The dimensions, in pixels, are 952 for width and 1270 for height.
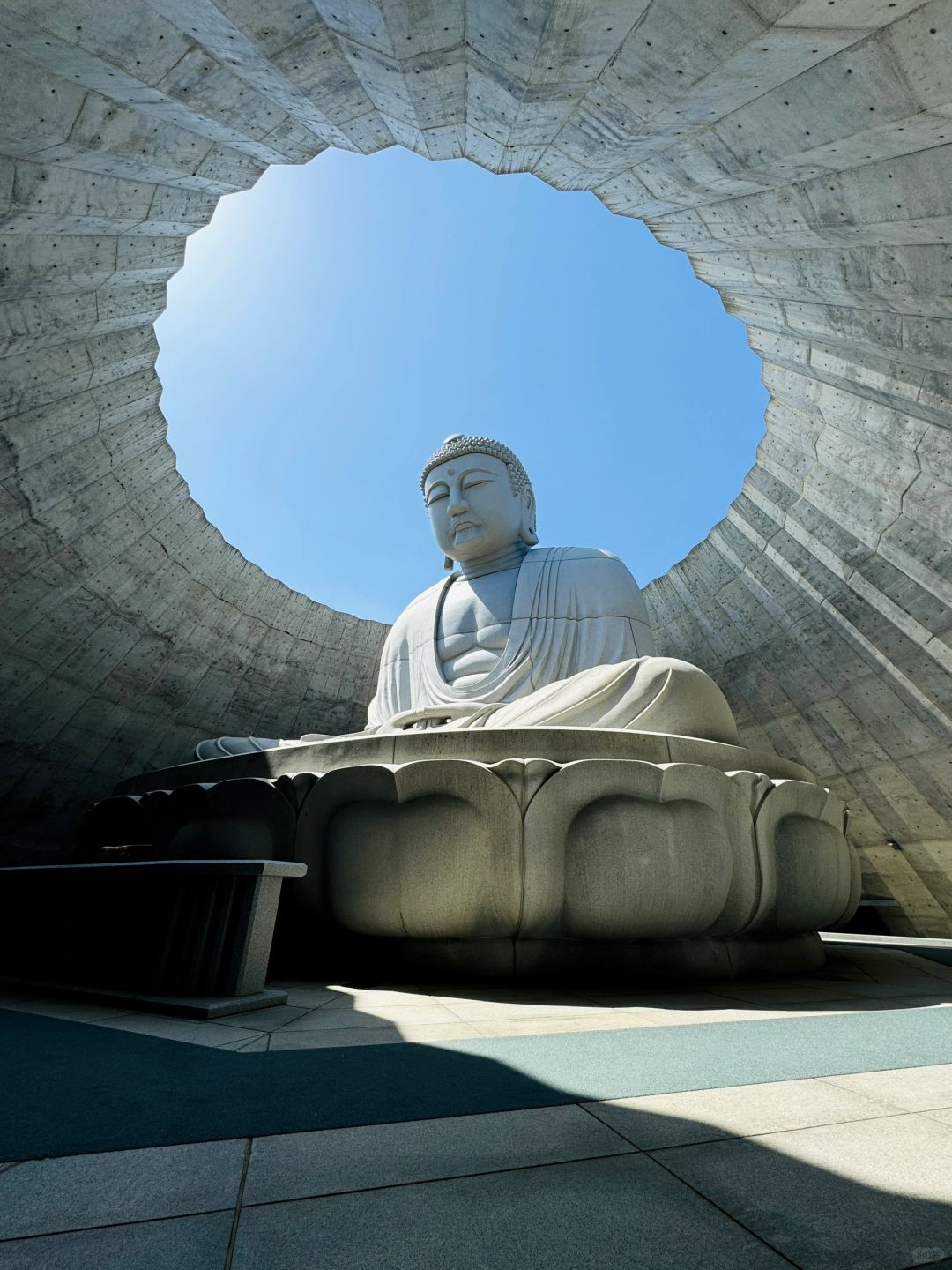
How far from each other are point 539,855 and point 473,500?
3.90 meters

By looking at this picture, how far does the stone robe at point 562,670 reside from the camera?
3.52 meters

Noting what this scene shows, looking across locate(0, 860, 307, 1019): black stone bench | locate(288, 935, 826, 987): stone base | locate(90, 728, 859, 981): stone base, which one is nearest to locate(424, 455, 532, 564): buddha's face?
locate(90, 728, 859, 981): stone base

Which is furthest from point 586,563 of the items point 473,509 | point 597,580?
point 473,509

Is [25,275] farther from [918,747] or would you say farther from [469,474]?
[918,747]

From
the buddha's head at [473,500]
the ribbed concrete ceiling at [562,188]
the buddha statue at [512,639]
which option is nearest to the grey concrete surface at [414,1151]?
the buddha statue at [512,639]

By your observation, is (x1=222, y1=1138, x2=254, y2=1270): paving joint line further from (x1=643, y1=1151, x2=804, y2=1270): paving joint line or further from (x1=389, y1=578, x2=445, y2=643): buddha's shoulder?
(x1=389, y1=578, x2=445, y2=643): buddha's shoulder

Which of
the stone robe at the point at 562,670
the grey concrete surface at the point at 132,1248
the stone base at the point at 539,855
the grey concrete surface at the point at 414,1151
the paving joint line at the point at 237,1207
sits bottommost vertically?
the grey concrete surface at the point at 132,1248

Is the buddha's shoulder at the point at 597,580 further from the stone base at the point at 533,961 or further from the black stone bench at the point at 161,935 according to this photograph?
the black stone bench at the point at 161,935

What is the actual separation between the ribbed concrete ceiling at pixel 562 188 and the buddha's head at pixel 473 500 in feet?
7.35

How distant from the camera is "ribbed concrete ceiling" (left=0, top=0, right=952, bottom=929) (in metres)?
2.82

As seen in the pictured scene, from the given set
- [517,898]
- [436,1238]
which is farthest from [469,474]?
[436,1238]

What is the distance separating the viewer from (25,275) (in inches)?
154

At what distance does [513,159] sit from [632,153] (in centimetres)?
77

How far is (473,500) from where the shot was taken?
6.05 meters
